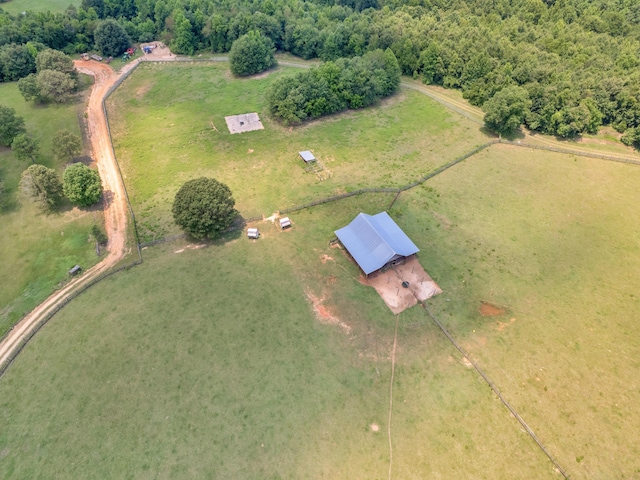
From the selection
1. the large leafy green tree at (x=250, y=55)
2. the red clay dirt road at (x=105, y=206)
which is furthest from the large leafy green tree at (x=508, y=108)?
the red clay dirt road at (x=105, y=206)

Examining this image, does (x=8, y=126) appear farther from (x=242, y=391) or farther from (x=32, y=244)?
(x=242, y=391)

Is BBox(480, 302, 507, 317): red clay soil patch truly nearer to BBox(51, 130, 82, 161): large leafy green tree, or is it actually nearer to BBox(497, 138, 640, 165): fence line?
BBox(497, 138, 640, 165): fence line

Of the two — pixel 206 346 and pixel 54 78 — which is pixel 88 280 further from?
pixel 54 78

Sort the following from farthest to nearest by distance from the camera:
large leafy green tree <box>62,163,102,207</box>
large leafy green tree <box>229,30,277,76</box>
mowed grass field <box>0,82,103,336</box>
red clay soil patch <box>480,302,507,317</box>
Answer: large leafy green tree <box>229,30,277,76</box>, large leafy green tree <box>62,163,102,207</box>, mowed grass field <box>0,82,103,336</box>, red clay soil patch <box>480,302,507,317</box>

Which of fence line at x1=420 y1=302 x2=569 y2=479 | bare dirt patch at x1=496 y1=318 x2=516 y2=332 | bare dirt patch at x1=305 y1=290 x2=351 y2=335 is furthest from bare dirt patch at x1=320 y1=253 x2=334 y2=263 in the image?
bare dirt patch at x1=496 y1=318 x2=516 y2=332

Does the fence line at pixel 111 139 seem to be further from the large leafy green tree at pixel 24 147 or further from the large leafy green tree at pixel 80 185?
the large leafy green tree at pixel 24 147

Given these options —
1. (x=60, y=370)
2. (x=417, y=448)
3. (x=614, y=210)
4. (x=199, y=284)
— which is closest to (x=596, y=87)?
(x=614, y=210)
